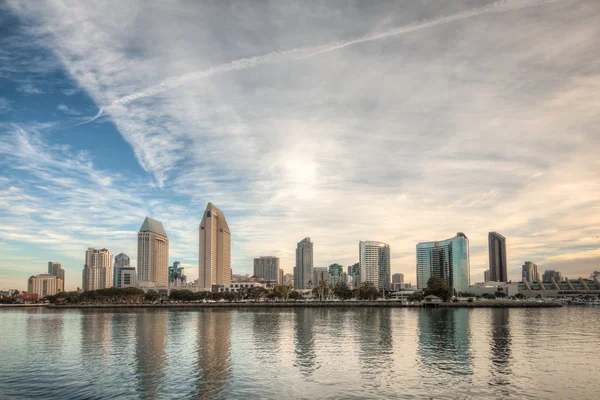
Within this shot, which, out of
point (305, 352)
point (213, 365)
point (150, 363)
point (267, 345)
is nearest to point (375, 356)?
point (305, 352)

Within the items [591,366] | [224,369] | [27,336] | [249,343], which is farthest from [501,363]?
[27,336]

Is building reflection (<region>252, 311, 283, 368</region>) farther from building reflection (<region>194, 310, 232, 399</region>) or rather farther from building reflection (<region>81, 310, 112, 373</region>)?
building reflection (<region>81, 310, 112, 373</region>)

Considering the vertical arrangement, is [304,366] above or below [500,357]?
above

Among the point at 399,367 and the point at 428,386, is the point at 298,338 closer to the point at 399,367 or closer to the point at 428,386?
the point at 399,367

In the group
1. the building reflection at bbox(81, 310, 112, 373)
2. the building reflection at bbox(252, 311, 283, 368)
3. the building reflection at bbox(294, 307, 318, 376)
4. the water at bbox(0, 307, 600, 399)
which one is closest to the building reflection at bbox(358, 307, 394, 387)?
the water at bbox(0, 307, 600, 399)

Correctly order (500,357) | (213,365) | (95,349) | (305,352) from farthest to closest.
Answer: (95,349), (305,352), (500,357), (213,365)

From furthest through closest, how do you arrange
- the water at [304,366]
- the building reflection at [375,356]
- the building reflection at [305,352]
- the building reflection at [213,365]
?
the building reflection at [305,352]
the building reflection at [375,356]
the building reflection at [213,365]
the water at [304,366]

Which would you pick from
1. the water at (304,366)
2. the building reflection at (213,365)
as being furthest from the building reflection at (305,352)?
the building reflection at (213,365)

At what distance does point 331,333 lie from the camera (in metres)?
88.1

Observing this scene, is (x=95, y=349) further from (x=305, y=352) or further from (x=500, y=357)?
(x=500, y=357)

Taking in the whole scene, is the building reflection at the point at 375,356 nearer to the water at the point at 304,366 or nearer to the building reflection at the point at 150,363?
the water at the point at 304,366

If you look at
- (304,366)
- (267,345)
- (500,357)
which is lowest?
(267,345)

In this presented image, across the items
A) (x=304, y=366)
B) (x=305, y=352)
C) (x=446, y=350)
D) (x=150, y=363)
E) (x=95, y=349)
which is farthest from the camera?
(x=95, y=349)

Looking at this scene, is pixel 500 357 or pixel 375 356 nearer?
pixel 500 357
